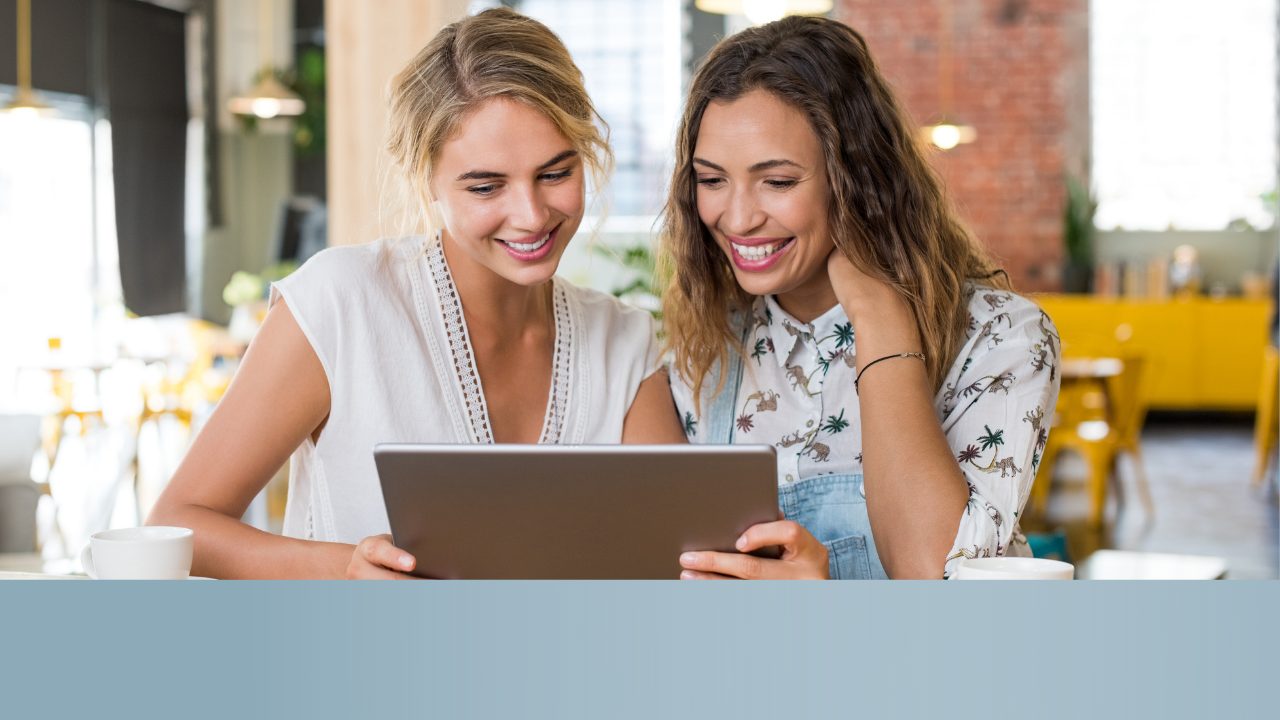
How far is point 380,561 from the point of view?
1.08m

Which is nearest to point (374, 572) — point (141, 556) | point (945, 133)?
point (141, 556)

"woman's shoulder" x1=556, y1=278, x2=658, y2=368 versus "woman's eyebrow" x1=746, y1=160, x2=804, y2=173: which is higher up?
"woman's eyebrow" x1=746, y1=160, x2=804, y2=173

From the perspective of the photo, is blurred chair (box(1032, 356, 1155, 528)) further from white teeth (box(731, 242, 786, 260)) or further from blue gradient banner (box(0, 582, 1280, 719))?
blue gradient banner (box(0, 582, 1280, 719))

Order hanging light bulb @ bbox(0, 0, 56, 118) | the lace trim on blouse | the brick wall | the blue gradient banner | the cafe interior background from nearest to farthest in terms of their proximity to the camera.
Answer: the blue gradient banner < the lace trim on blouse < hanging light bulb @ bbox(0, 0, 56, 118) < the cafe interior background < the brick wall

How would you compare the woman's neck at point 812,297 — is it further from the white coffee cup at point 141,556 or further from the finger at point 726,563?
the white coffee cup at point 141,556

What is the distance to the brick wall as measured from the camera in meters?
8.20

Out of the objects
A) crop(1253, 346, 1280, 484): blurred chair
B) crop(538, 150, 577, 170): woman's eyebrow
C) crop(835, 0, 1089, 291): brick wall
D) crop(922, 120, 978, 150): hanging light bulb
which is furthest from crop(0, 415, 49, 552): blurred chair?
crop(835, 0, 1089, 291): brick wall

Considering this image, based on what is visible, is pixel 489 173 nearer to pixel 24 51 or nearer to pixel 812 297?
pixel 812 297

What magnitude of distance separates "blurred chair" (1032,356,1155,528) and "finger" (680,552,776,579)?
420 centimetres

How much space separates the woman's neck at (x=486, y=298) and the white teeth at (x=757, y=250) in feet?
1.16

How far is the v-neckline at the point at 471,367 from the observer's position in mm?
1586

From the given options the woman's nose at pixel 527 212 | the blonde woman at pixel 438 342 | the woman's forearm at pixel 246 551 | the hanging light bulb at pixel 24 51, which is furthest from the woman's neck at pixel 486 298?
the hanging light bulb at pixel 24 51

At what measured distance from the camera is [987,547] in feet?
4.23

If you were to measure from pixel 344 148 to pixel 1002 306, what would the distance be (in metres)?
2.31
